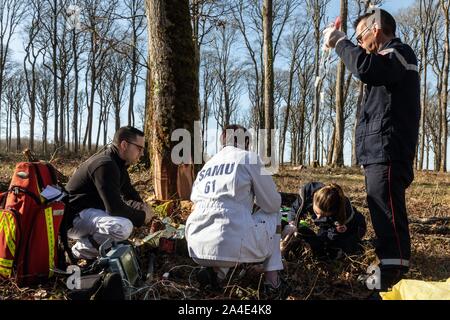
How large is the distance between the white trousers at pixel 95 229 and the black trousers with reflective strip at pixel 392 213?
6.53 ft

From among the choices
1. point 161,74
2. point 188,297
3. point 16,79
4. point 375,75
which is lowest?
point 188,297

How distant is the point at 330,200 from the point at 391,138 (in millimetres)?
808

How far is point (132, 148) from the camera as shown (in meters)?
3.51

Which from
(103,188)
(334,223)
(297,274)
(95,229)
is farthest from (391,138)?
(95,229)

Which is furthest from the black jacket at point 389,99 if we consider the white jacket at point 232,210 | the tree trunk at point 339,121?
the tree trunk at point 339,121

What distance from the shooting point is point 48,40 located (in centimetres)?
2520

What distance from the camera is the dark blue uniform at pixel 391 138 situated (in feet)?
9.66

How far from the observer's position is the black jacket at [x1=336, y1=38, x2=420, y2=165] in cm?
291

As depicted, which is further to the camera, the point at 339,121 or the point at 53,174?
the point at 339,121

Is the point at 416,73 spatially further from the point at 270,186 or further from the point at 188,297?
the point at 188,297

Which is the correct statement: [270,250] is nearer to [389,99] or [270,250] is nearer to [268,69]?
[389,99]
